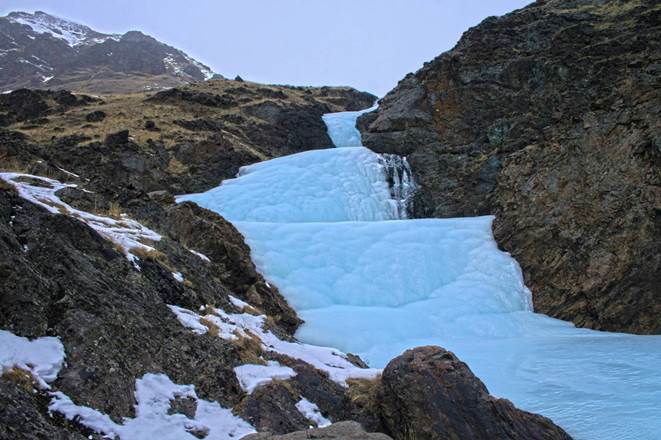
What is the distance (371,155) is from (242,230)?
12.2 metres

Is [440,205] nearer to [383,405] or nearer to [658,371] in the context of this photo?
[658,371]

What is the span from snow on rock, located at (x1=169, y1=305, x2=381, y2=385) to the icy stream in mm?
2416

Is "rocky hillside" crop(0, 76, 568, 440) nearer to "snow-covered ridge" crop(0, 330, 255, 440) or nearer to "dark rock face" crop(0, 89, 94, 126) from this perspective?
"snow-covered ridge" crop(0, 330, 255, 440)

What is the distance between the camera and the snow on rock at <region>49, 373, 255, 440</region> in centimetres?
436

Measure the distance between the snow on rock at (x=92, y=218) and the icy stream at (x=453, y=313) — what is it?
4.53 metres

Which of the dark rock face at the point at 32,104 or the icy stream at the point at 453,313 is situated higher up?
the dark rock face at the point at 32,104

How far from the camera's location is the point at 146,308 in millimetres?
6488

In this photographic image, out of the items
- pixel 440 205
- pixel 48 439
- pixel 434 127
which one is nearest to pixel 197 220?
pixel 48 439

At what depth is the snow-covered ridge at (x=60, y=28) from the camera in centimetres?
13512

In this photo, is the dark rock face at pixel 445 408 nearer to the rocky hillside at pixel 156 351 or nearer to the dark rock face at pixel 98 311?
the rocky hillside at pixel 156 351

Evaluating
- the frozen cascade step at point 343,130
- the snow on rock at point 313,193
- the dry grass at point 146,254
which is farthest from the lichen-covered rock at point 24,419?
the frozen cascade step at point 343,130

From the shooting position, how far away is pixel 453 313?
13.1 metres

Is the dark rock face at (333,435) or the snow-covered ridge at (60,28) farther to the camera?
the snow-covered ridge at (60,28)

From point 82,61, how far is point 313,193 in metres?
116
